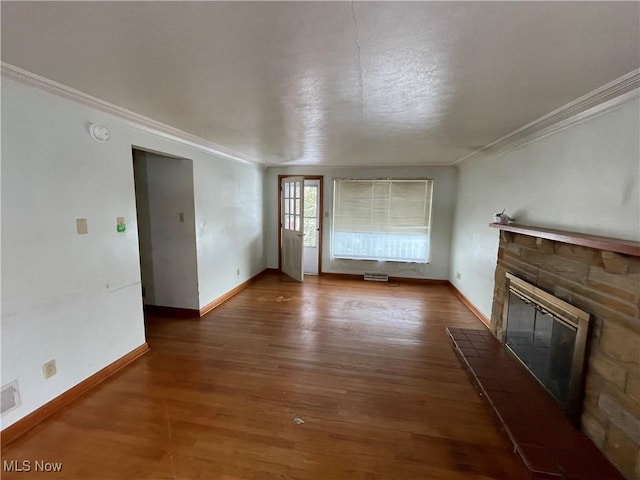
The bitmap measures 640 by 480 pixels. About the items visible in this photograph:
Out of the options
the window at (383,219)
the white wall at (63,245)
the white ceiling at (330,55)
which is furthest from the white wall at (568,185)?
the white wall at (63,245)

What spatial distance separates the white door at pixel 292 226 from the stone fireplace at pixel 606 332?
3466mm

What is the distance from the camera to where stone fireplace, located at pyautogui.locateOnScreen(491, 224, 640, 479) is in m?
1.43

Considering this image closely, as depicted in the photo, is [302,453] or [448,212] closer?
[302,453]

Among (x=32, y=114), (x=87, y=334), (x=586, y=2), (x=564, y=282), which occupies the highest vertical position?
(x=586, y=2)

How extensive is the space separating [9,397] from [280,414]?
1616 mm

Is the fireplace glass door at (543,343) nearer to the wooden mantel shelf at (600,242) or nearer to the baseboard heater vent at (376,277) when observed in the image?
the wooden mantel shelf at (600,242)

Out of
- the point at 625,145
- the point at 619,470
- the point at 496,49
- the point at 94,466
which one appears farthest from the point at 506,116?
the point at 94,466

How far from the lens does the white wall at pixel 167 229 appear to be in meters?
3.34

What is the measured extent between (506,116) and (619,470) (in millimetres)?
2261

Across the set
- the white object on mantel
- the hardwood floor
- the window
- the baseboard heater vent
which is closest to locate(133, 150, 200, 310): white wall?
the hardwood floor

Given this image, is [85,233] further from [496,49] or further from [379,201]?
[379,201]

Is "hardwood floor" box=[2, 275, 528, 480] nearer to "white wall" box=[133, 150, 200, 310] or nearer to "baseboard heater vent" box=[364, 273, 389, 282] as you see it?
"white wall" box=[133, 150, 200, 310]

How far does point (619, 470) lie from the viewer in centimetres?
148

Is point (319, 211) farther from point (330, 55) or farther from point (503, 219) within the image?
point (330, 55)
